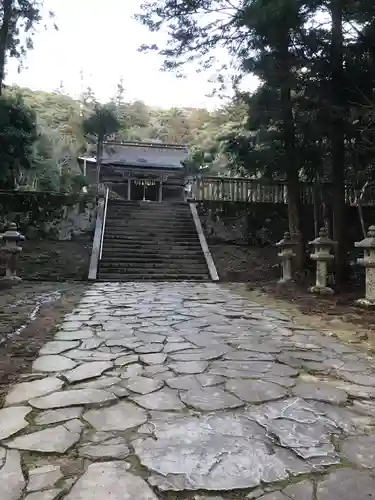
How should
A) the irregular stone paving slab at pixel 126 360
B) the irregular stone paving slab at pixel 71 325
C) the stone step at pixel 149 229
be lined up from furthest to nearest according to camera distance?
the stone step at pixel 149 229
the irregular stone paving slab at pixel 71 325
the irregular stone paving slab at pixel 126 360

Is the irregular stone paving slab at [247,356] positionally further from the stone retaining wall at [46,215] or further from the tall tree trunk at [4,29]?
the tall tree trunk at [4,29]

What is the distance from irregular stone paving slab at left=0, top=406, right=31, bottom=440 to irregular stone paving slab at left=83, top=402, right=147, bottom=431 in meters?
0.33

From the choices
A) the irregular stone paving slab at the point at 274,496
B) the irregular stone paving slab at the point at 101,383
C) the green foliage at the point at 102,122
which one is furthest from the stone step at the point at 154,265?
the green foliage at the point at 102,122

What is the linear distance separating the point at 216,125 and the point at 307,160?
64.8ft

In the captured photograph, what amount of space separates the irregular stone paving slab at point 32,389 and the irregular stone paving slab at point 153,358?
72cm

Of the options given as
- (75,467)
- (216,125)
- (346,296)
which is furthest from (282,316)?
(216,125)

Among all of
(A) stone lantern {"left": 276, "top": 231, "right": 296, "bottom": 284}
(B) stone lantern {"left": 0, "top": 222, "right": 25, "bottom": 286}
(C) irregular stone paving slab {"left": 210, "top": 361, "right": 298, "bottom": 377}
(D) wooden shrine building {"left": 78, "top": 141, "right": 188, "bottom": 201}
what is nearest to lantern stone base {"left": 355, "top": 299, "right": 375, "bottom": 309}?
(A) stone lantern {"left": 276, "top": 231, "right": 296, "bottom": 284}

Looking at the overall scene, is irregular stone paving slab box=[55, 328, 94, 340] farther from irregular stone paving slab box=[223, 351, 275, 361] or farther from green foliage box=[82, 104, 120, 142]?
green foliage box=[82, 104, 120, 142]

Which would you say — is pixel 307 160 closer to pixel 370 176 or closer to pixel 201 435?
pixel 370 176

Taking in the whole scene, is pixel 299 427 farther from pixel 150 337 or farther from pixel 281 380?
pixel 150 337

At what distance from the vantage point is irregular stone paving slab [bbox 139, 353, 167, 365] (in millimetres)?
3068

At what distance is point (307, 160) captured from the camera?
7.83 m

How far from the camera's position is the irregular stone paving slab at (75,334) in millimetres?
3812

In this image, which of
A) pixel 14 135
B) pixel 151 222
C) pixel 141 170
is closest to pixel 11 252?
pixel 14 135
